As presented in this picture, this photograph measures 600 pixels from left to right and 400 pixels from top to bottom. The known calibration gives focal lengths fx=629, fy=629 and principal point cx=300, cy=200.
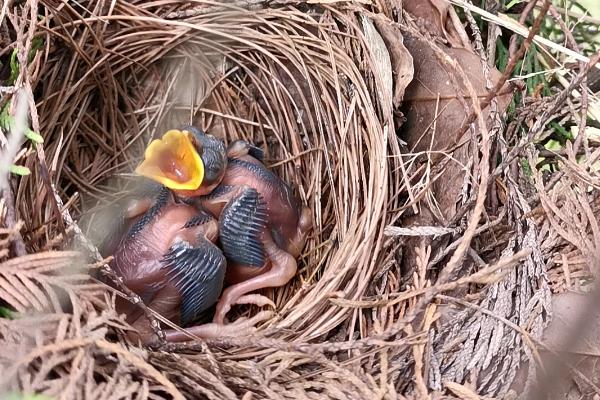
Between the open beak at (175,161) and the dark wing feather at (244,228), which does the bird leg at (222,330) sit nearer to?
the dark wing feather at (244,228)

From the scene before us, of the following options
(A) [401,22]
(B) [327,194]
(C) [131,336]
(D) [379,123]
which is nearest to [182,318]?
(C) [131,336]

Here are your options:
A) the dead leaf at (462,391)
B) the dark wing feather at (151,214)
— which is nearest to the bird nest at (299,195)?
the dead leaf at (462,391)

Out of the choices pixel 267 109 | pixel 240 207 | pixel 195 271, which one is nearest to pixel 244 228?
pixel 240 207

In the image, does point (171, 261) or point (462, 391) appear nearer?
point (462, 391)

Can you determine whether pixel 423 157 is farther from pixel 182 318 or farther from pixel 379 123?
pixel 182 318

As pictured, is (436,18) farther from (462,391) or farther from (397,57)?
(462,391)

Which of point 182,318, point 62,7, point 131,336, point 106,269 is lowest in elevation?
point 182,318

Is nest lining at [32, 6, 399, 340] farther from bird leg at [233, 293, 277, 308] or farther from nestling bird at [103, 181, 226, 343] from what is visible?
nestling bird at [103, 181, 226, 343]
